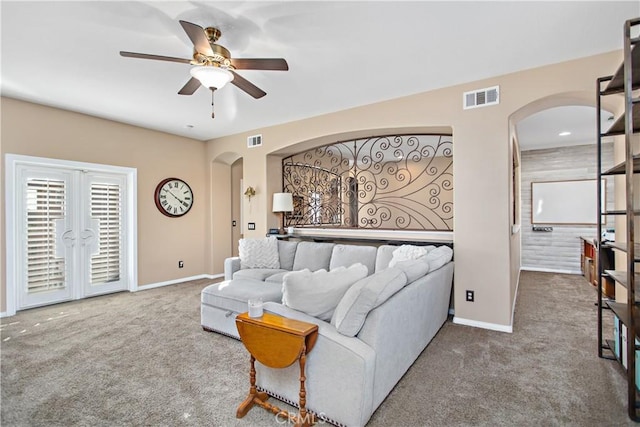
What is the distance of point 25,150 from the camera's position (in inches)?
162

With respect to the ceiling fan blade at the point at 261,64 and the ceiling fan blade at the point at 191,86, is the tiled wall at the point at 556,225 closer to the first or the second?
the ceiling fan blade at the point at 261,64

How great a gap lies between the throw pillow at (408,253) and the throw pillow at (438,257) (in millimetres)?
100

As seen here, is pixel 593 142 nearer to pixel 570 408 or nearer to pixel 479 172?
pixel 479 172

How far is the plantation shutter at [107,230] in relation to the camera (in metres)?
4.87

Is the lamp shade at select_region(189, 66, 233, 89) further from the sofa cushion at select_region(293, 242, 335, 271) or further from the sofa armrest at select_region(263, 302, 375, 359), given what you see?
the sofa cushion at select_region(293, 242, 335, 271)

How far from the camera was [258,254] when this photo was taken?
4.50 m

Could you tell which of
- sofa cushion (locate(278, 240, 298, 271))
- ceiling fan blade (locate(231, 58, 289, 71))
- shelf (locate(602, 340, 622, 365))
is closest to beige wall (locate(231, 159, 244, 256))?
sofa cushion (locate(278, 240, 298, 271))

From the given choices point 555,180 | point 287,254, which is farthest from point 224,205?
point 555,180

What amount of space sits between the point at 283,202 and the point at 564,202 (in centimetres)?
572

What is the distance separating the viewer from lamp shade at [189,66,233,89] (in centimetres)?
242

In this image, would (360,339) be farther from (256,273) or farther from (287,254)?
(287,254)

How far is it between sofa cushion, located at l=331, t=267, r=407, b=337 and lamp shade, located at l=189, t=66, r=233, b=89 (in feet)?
6.05

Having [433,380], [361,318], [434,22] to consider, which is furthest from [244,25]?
[433,380]

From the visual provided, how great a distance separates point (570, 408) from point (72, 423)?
122 inches
